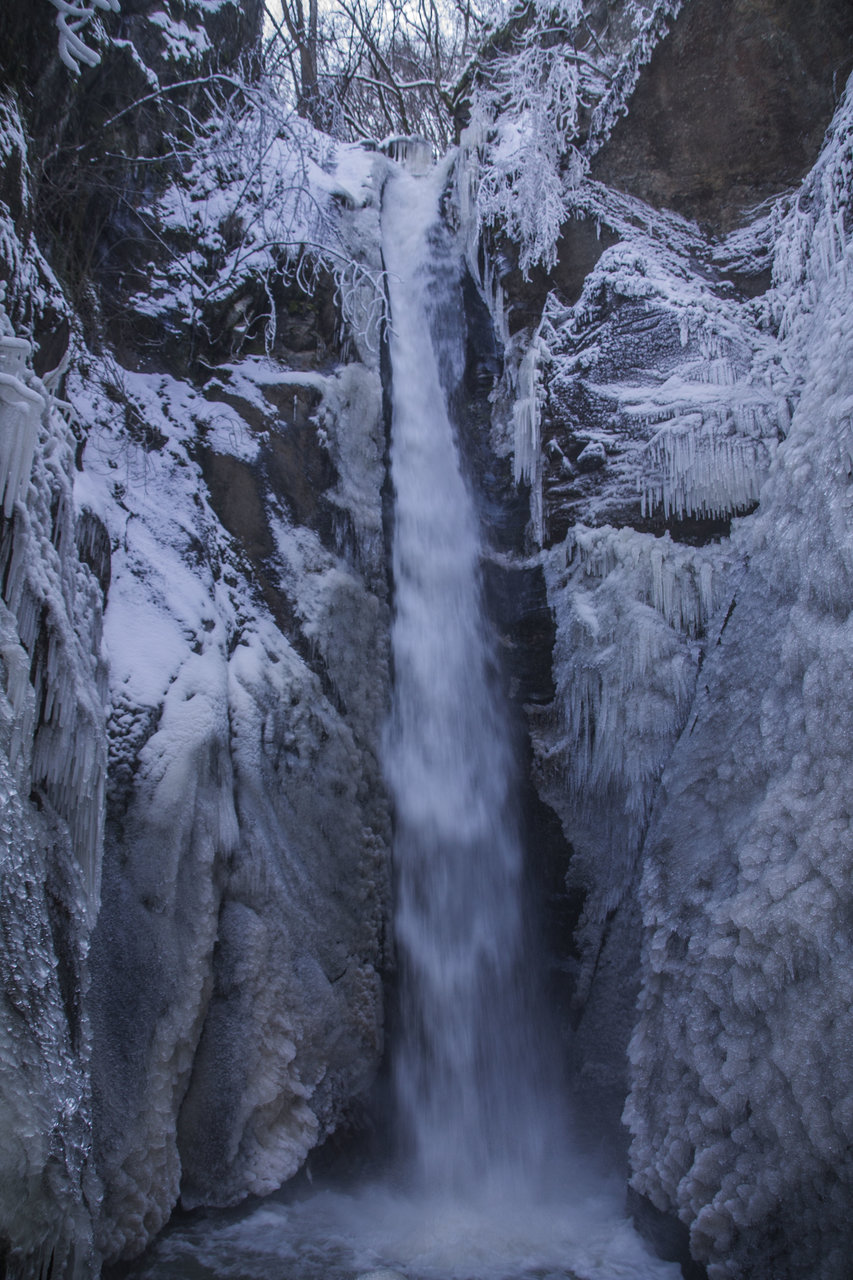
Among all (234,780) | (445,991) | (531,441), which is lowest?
(445,991)

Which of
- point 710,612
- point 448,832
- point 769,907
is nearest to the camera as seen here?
point 769,907

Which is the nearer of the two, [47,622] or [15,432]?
[15,432]

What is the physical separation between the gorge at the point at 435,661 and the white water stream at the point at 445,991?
29 millimetres

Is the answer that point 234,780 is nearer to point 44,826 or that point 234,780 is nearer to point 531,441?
point 44,826

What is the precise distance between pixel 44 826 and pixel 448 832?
2.95m

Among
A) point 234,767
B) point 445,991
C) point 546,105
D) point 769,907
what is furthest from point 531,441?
point 445,991

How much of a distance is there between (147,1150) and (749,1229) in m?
2.32

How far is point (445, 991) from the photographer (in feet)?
15.9

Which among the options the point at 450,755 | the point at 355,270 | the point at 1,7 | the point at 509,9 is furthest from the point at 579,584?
the point at 509,9

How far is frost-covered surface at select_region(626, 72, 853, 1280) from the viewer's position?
2674mm

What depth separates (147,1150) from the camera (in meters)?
3.23

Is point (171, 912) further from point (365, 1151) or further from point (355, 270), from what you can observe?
point (355, 270)

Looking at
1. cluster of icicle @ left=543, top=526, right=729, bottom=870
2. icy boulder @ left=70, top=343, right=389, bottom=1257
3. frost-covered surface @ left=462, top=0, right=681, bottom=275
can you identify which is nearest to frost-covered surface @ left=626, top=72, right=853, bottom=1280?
cluster of icicle @ left=543, top=526, right=729, bottom=870

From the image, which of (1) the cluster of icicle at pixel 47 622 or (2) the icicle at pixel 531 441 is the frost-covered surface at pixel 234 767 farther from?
(2) the icicle at pixel 531 441
